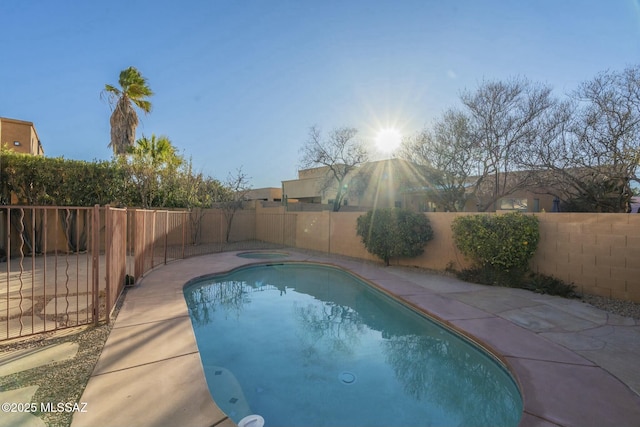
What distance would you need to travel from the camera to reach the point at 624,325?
462 centimetres

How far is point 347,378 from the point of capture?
3635 mm

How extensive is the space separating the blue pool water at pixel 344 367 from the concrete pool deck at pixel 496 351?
31cm

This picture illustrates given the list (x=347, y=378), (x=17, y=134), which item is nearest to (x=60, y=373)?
(x=347, y=378)

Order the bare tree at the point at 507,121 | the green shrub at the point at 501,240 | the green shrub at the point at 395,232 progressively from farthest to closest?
the bare tree at the point at 507,121, the green shrub at the point at 395,232, the green shrub at the point at 501,240

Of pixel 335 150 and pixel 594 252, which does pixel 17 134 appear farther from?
pixel 594 252

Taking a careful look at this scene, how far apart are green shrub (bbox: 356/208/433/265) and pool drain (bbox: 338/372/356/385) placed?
19.3 ft

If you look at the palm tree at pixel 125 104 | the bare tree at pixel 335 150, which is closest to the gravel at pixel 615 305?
the bare tree at pixel 335 150

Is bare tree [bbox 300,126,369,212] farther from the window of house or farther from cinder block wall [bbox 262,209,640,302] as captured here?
cinder block wall [bbox 262,209,640,302]

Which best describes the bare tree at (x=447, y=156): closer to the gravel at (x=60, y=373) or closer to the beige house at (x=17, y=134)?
the gravel at (x=60, y=373)

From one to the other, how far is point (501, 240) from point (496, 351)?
3923mm

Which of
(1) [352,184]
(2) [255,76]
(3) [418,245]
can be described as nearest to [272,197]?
(1) [352,184]

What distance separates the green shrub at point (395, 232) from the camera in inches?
357

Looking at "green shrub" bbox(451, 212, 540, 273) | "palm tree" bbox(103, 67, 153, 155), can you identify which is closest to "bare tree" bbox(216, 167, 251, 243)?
"palm tree" bbox(103, 67, 153, 155)

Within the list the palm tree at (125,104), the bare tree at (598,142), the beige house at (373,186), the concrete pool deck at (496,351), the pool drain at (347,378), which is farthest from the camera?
the beige house at (373,186)
